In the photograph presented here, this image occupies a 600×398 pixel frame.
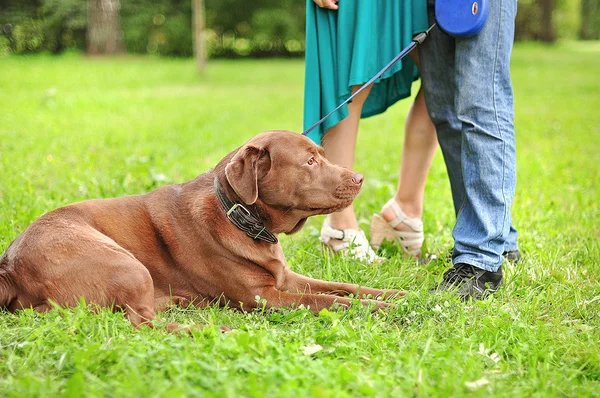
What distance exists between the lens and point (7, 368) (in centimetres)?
239

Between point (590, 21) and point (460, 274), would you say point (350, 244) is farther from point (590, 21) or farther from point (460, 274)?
point (590, 21)

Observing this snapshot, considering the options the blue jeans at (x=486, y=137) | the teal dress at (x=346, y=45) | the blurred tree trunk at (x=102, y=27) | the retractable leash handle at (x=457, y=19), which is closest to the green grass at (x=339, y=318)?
the blue jeans at (x=486, y=137)

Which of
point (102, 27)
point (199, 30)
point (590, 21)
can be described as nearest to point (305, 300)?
point (199, 30)

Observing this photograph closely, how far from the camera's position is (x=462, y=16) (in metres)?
3.33

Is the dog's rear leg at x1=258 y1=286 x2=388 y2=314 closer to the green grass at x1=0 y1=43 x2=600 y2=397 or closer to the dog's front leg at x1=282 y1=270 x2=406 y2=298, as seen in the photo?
the green grass at x1=0 y1=43 x2=600 y2=397

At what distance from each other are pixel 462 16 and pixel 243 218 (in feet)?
4.98

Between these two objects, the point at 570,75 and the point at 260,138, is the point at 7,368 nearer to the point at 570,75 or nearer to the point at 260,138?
the point at 260,138

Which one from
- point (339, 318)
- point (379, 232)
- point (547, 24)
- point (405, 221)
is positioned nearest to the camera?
point (339, 318)

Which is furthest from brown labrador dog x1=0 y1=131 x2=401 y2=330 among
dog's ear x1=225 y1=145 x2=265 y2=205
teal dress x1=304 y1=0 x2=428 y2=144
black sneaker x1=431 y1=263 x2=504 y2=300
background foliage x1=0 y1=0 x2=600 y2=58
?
background foliage x1=0 y1=0 x2=600 y2=58

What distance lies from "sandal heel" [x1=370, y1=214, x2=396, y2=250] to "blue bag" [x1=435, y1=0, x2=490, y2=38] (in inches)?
53.2

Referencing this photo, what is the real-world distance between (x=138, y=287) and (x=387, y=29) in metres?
2.04

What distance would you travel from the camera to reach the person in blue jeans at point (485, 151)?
337 centimetres

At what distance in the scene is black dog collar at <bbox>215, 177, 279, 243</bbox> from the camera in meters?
3.18

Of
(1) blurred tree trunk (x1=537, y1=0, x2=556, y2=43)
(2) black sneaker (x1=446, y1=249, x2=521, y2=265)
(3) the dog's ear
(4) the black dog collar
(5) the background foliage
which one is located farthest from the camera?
(1) blurred tree trunk (x1=537, y1=0, x2=556, y2=43)
